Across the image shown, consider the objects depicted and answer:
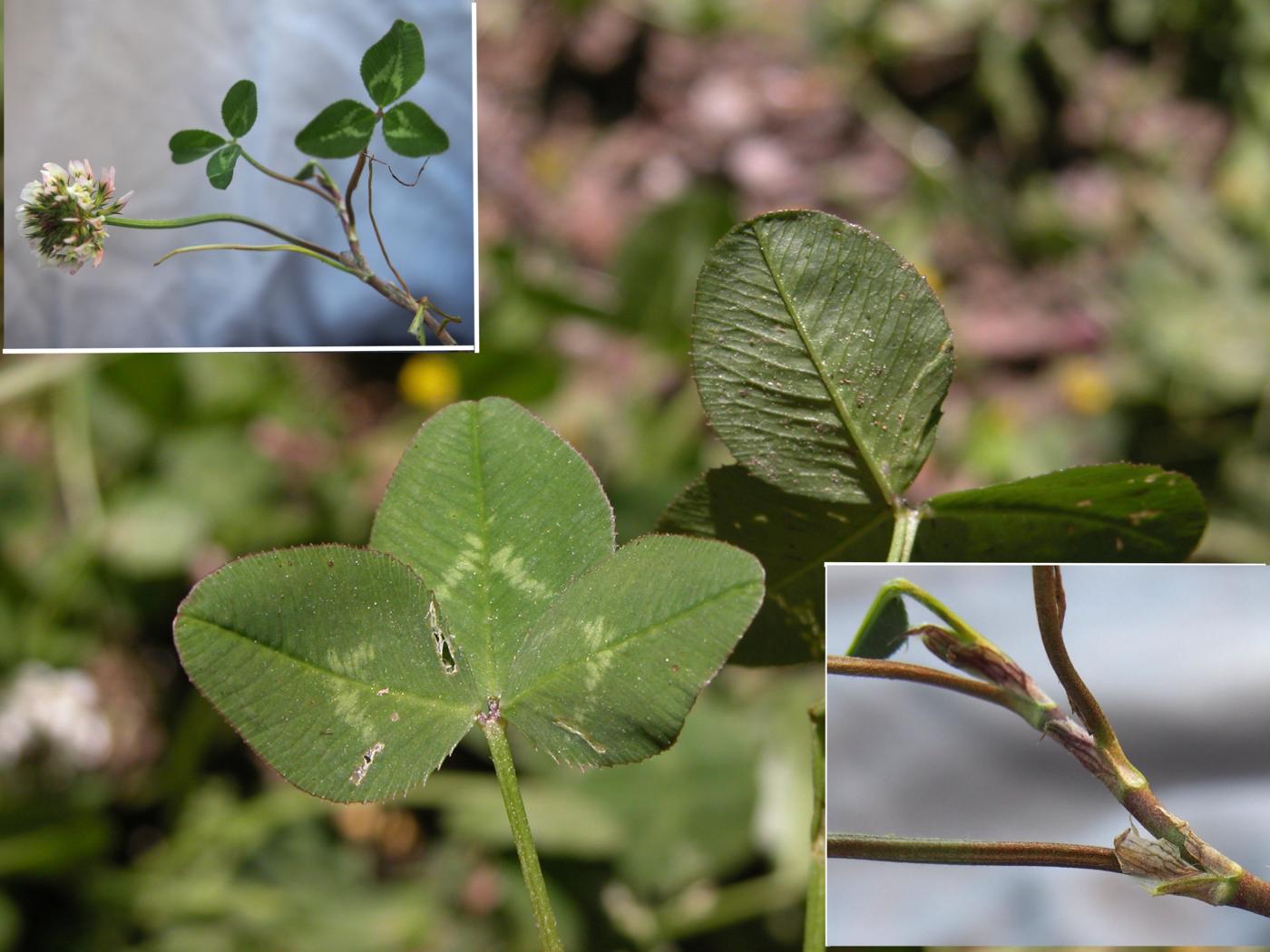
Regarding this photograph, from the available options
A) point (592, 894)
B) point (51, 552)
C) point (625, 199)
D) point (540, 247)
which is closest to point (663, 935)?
point (592, 894)

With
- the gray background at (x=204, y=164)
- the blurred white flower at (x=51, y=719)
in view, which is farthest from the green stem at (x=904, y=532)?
the blurred white flower at (x=51, y=719)

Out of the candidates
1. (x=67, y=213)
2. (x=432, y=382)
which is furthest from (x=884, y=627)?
(x=432, y=382)

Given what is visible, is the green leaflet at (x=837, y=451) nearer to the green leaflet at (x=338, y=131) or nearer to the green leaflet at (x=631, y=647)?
the green leaflet at (x=631, y=647)

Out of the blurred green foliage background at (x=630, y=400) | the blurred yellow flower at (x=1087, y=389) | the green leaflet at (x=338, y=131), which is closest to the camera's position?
the green leaflet at (x=338, y=131)

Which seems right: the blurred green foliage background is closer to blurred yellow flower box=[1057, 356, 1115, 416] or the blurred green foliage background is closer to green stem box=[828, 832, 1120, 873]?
blurred yellow flower box=[1057, 356, 1115, 416]

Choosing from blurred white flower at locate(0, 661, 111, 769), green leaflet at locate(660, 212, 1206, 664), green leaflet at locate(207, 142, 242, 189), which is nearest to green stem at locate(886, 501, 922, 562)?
green leaflet at locate(660, 212, 1206, 664)

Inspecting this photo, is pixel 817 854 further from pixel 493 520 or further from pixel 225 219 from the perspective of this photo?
pixel 225 219
